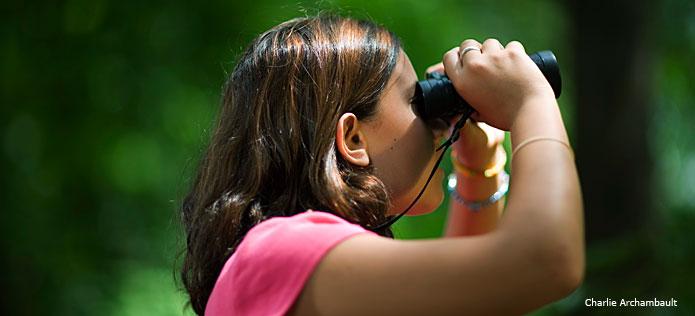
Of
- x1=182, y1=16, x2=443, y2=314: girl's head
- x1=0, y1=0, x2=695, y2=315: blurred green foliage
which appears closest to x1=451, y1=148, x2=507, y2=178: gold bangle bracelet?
x1=182, y1=16, x2=443, y2=314: girl's head

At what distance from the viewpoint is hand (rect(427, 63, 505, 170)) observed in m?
2.38

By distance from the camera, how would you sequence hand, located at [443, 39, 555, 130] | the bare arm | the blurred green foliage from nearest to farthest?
the bare arm → hand, located at [443, 39, 555, 130] → the blurred green foliage

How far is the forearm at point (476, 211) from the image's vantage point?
249 cm

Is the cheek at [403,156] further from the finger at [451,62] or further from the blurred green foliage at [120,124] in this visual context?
the blurred green foliage at [120,124]

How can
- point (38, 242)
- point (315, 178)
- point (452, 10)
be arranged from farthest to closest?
point (452, 10)
point (38, 242)
point (315, 178)

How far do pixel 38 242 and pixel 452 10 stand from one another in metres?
2.18

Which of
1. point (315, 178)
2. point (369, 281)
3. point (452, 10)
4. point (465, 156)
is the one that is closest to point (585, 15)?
point (452, 10)

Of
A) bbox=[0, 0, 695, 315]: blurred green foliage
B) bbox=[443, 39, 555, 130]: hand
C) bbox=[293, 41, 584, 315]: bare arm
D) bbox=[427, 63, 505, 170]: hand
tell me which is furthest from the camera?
bbox=[0, 0, 695, 315]: blurred green foliage

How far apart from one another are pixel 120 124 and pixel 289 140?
2.81 m

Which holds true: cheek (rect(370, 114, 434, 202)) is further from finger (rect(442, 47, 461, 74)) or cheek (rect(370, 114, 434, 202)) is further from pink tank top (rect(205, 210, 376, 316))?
pink tank top (rect(205, 210, 376, 316))

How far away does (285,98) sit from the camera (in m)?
1.95

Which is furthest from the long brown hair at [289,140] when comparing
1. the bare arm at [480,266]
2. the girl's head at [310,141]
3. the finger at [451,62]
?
the bare arm at [480,266]

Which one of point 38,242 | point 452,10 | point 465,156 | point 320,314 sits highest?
point 320,314

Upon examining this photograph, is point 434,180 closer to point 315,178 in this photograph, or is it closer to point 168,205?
point 315,178
